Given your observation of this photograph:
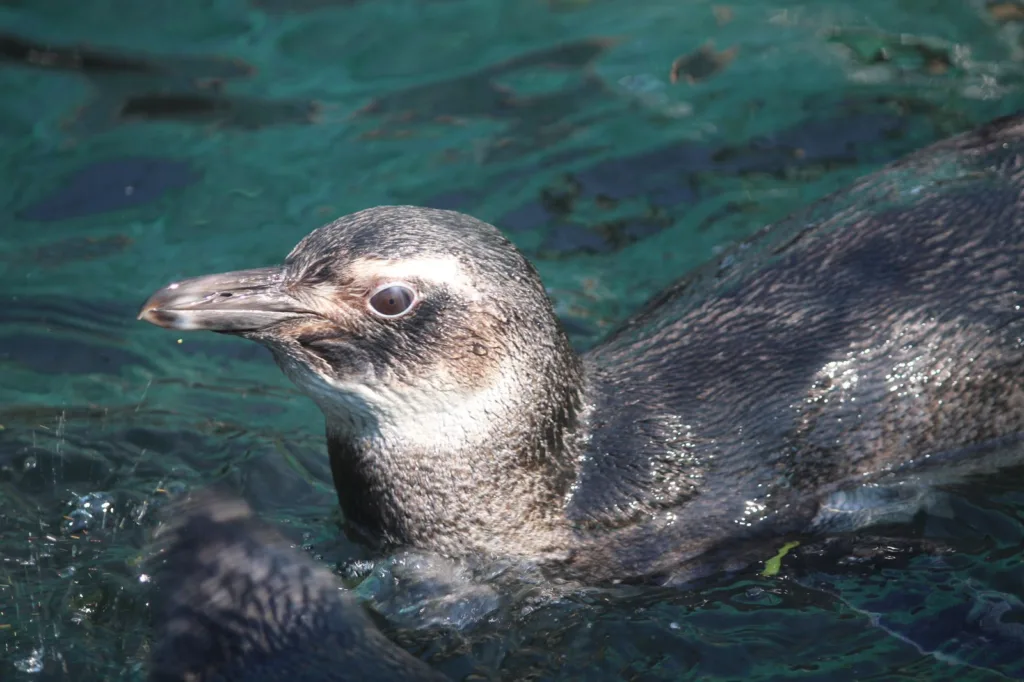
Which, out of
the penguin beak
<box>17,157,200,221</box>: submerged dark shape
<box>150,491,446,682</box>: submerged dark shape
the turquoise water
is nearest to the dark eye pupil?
the penguin beak

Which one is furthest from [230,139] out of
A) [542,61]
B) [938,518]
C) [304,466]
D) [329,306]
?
[938,518]

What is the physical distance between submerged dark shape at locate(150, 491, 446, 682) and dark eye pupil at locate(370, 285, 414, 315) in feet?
3.63

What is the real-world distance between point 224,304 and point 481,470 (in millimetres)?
1428

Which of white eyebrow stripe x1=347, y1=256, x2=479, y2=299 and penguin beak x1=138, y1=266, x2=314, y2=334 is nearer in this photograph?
penguin beak x1=138, y1=266, x2=314, y2=334

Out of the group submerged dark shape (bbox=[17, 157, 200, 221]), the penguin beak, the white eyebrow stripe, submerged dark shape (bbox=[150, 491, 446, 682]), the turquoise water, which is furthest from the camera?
submerged dark shape (bbox=[17, 157, 200, 221])

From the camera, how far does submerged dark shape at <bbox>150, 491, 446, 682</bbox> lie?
5633 mm

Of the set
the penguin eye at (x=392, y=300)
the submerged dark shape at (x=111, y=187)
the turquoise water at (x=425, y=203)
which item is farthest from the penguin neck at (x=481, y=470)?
the submerged dark shape at (x=111, y=187)

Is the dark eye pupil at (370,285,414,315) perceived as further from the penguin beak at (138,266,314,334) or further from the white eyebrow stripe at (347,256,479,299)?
the penguin beak at (138,266,314,334)

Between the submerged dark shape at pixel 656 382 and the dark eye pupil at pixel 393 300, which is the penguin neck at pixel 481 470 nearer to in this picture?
the submerged dark shape at pixel 656 382

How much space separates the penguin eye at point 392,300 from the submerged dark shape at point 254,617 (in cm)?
110

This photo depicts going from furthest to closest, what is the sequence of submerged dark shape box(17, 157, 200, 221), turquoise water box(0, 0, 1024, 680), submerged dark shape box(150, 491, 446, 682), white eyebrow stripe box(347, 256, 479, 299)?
Answer: submerged dark shape box(17, 157, 200, 221) < turquoise water box(0, 0, 1024, 680) < white eyebrow stripe box(347, 256, 479, 299) < submerged dark shape box(150, 491, 446, 682)

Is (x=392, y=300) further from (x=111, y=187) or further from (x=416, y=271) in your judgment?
(x=111, y=187)

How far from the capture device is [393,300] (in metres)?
6.19

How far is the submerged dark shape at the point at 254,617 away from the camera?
563 cm
